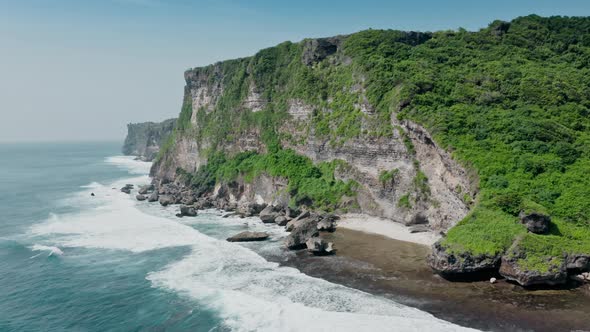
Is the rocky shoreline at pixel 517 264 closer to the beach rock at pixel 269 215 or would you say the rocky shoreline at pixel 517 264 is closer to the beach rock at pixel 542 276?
the beach rock at pixel 542 276

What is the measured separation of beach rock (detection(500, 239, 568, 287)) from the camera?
29141 millimetres

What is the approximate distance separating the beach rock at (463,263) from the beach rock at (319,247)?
11194 millimetres

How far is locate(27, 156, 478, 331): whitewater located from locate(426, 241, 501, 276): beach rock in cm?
613

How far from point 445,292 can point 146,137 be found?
15907cm

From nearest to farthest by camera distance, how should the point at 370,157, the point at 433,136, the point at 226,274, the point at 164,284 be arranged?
the point at 164,284
the point at 226,274
the point at 433,136
the point at 370,157

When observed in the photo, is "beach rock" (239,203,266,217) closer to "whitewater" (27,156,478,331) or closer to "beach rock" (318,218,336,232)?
"whitewater" (27,156,478,331)

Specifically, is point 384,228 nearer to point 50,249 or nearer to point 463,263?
point 463,263

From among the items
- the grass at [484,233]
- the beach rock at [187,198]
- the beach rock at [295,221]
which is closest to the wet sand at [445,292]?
the grass at [484,233]

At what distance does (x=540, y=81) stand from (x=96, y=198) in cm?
7558

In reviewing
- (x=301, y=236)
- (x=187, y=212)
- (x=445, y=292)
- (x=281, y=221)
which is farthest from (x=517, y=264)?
(x=187, y=212)

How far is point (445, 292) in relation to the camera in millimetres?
30141

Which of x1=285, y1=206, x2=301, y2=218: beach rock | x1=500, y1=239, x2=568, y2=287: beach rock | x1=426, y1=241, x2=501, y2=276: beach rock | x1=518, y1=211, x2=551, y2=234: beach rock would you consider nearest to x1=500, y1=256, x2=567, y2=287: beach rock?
x1=500, y1=239, x2=568, y2=287: beach rock

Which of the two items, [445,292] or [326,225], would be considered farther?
[326,225]

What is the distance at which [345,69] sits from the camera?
64.8 meters
